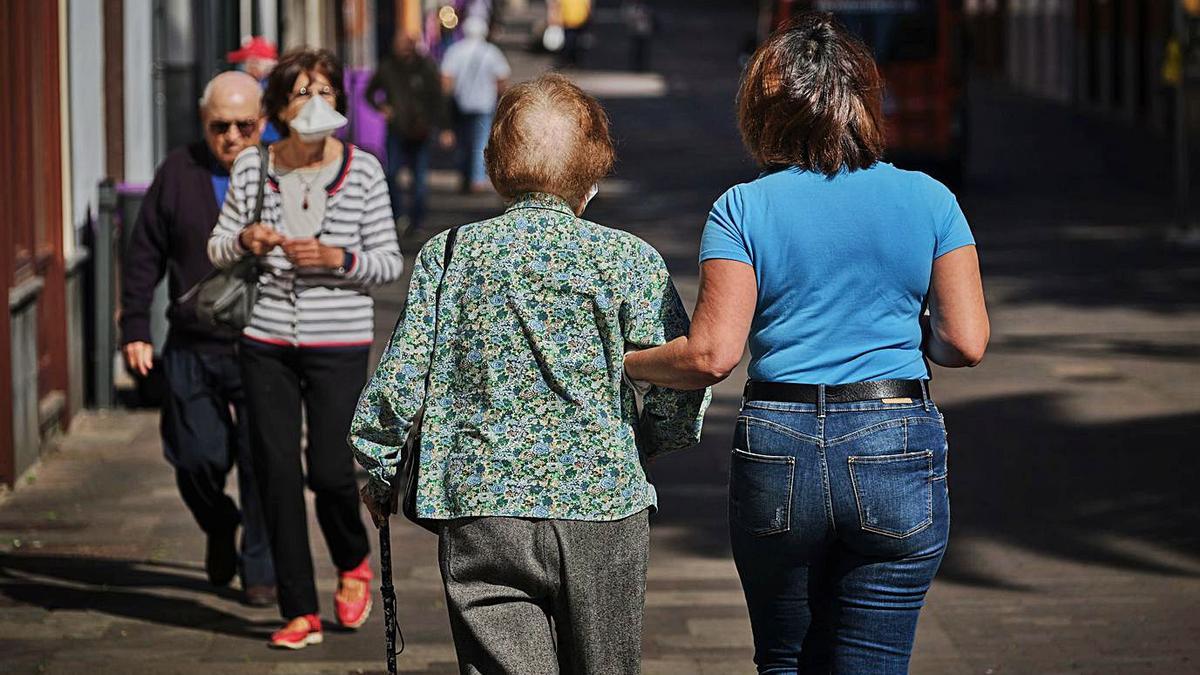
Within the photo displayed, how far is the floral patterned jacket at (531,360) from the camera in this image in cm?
342

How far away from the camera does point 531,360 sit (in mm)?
3428

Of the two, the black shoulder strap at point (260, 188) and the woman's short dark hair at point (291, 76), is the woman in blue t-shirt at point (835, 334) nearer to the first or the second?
the black shoulder strap at point (260, 188)

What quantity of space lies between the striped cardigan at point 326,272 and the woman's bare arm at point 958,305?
216 cm

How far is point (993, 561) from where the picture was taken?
6.84 metres

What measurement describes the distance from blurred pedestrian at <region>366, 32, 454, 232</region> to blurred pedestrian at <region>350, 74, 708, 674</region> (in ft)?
43.2

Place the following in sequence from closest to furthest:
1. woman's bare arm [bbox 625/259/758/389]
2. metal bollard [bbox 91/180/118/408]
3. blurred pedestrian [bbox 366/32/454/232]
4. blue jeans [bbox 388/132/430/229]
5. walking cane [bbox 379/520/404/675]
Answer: woman's bare arm [bbox 625/259/758/389]
walking cane [bbox 379/520/404/675]
metal bollard [bbox 91/180/118/408]
blurred pedestrian [bbox 366/32/454/232]
blue jeans [bbox 388/132/430/229]

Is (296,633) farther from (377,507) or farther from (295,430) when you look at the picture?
(377,507)

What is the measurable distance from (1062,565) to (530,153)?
388cm

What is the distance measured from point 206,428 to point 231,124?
2.95ft

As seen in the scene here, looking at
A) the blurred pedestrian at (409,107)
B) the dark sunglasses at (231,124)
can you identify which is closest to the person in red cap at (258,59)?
the dark sunglasses at (231,124)

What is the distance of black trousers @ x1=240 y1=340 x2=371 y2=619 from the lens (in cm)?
538

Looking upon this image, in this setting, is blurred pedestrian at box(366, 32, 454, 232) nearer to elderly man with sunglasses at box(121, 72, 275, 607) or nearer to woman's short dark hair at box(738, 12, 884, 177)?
elderly man with sunglasses at box(121, 72, 275, 607)

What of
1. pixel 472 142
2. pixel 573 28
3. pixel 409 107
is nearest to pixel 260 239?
pixel 409 107

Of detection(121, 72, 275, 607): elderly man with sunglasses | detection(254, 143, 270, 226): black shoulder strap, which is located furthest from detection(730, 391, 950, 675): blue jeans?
detection(121, 72, 275, 607): elderly man with sunglasses
